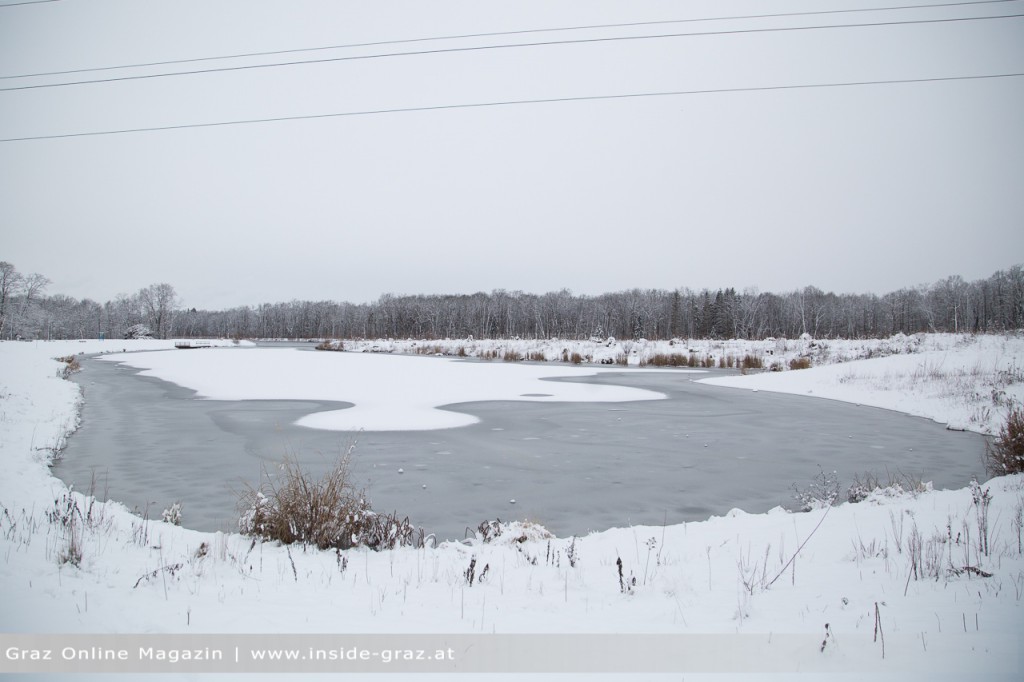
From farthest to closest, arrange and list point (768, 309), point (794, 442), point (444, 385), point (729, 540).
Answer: point (768, 309) → point (444, 385) → point (794, 442) → point (729, 540)

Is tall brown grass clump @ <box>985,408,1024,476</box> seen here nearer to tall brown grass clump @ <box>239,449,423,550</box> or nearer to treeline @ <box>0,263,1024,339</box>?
tall brown grass clump @ <box>239,449,423,550</box>

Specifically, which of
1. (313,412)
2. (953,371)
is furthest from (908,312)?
(313,412)

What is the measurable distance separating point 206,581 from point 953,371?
23069 millimetres

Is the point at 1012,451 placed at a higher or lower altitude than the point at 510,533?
higher

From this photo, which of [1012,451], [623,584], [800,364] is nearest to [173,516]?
[623,584]

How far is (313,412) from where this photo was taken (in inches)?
619

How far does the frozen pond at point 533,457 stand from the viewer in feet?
24.7

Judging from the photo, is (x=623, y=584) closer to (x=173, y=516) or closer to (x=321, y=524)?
(x=321, y=524)

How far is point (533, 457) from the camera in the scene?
34.4ft

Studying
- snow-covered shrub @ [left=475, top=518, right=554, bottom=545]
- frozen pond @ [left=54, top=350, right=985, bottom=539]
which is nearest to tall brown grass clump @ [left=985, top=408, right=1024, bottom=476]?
frozen pond @ [left=54, top=350, right=985, bottom=539]

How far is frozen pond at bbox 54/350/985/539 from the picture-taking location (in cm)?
754

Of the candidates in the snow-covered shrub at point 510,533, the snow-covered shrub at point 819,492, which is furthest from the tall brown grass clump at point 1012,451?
the snow-covered shrub at point 510,533

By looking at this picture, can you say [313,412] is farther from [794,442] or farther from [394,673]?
[394,673]

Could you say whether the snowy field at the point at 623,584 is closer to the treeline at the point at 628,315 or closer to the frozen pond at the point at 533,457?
the frozen pond at the point at 533,457
